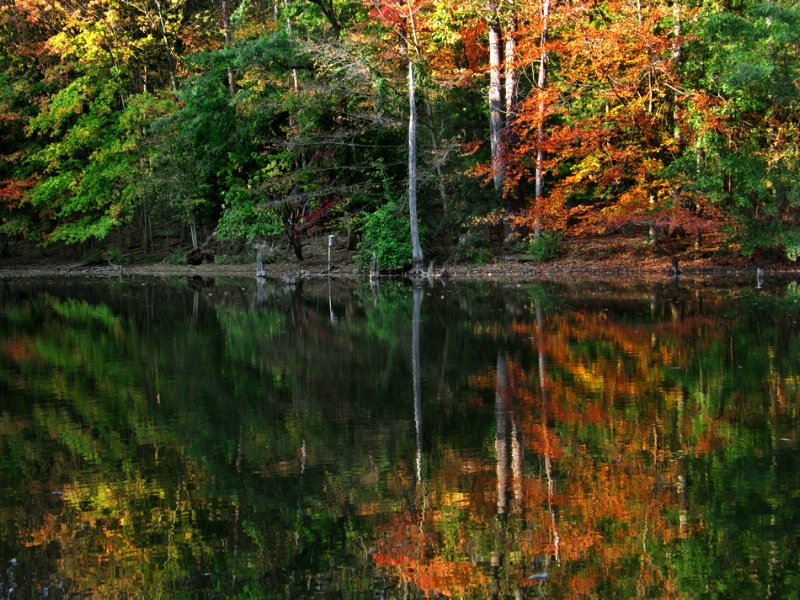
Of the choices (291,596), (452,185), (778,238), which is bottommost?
(291,596)

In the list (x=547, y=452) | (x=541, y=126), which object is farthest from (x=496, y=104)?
(x=547, y=452)

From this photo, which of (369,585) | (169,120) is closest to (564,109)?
(169,120)

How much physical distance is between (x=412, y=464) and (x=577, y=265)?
2311 cm

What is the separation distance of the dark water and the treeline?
11.9 meters

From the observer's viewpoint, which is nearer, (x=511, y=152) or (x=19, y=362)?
(x=19, y=362)

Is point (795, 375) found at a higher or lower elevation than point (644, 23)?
lower

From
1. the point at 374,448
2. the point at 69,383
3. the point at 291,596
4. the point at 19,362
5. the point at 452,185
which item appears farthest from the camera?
the point at 452,185

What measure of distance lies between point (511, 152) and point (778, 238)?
9.17 metres

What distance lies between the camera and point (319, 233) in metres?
39.6

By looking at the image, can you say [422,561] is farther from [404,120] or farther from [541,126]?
[404,120]

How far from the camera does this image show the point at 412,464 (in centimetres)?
837

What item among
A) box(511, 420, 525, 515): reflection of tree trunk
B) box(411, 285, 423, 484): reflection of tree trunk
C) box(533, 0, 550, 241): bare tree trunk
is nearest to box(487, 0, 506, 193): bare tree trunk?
box(533, 0, 550, 241): bare tree trunk

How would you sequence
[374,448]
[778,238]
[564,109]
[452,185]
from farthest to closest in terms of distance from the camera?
[452,185]
[564,109]
[778,238]
[374,448]

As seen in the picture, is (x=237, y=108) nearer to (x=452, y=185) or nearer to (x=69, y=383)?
(x=452, y=185)
